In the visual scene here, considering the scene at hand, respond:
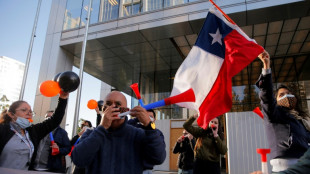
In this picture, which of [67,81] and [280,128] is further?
[67,81]

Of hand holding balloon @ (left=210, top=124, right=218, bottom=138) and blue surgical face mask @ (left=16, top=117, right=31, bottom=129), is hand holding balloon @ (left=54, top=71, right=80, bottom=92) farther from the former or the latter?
hand holding balloon @ (left=210, top=124, right=218, bottom=138)

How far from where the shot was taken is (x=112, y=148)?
2146mm

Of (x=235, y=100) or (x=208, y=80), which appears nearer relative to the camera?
(x=208, y=80)

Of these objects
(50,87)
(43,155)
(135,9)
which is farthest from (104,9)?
(50,87)

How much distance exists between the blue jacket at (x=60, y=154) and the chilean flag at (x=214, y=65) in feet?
10.5

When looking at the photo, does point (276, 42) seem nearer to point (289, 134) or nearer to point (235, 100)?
point (235, 100)

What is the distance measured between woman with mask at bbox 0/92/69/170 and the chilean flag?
1870 millimetres

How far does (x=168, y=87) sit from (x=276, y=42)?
6.90 m

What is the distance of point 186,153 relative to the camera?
6.05m

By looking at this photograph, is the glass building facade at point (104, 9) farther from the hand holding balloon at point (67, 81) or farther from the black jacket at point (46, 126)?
the black jacket at point (46, 126)

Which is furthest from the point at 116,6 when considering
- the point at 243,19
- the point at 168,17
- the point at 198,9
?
the point at 243,19

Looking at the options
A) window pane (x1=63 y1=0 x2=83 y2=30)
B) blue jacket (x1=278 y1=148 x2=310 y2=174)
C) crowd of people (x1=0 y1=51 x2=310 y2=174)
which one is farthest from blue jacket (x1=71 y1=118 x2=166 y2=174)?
window pane (x1=63 y1=0 x2=83 y2=30)

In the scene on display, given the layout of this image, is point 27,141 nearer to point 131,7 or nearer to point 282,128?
point 282,128

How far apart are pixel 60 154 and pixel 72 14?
945 cm
